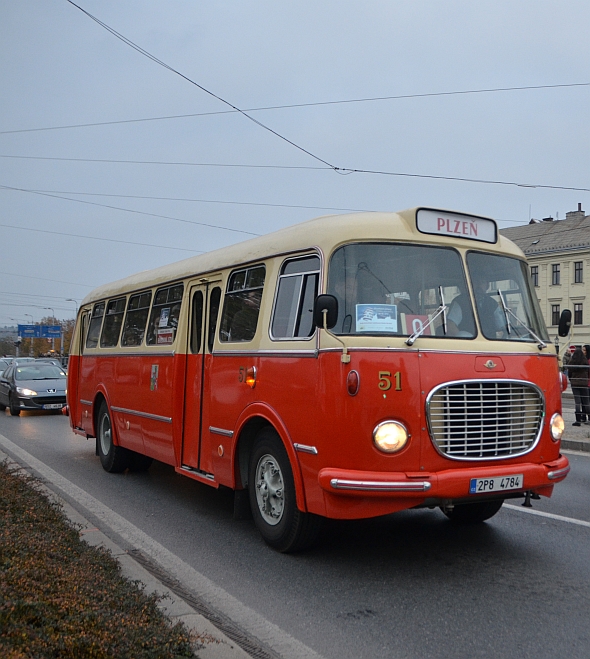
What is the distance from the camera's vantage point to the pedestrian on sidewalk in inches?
612

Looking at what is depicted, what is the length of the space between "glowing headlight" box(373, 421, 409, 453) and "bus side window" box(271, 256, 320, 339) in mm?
973

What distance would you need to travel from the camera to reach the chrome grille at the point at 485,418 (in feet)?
18.0

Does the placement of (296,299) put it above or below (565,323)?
above

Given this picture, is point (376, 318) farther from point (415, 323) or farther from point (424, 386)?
point (424, 386)

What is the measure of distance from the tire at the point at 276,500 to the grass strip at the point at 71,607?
1.43 m

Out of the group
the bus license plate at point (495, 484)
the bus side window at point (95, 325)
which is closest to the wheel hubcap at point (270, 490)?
the bus license plate at point (495, 484)

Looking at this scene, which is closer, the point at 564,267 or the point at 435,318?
the point at 435,318

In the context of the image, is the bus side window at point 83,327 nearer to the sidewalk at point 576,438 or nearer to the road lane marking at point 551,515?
the road lane marking at point 551,515

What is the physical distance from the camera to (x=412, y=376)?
5469 mm

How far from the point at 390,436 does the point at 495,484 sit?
875mm

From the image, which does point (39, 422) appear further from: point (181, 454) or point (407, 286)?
point (407, 286)

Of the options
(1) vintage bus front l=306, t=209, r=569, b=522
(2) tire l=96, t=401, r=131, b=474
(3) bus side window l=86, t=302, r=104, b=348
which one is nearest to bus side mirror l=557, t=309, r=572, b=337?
(1) vintage bus front l=306, t=209, r=569, b=522

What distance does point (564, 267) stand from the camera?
65938 mm

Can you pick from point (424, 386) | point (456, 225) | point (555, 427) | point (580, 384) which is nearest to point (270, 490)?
point (424, 386)
